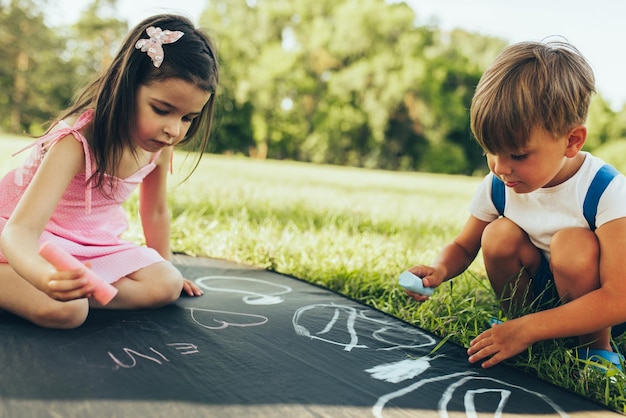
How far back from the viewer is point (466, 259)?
67.7 inches

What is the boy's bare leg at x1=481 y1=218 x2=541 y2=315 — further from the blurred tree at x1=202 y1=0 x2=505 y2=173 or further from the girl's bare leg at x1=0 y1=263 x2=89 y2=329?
the blurred tree at x1=202 y1=0 x2=505 y2=173

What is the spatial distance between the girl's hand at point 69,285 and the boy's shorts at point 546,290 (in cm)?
116

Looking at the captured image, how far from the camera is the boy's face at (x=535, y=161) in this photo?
1364 millimetres

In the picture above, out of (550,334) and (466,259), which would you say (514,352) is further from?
(466,259)

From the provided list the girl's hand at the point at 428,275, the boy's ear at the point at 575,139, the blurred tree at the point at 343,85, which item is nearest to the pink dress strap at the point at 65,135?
the girl's hand at the point at 428,275

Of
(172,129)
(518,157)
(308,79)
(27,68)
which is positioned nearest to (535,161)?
(518,157)

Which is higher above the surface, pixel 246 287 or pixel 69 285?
pixel 69 285

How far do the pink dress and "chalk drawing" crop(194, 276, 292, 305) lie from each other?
25 centimetres

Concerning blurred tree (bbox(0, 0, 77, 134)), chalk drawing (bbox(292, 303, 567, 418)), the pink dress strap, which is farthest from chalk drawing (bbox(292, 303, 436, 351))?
blurred tree (bbox(0, 0, 77, 134))

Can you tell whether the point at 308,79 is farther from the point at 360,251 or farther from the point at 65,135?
the point at 65,135

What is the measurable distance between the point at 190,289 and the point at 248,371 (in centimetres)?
63

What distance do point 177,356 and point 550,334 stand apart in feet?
2.83

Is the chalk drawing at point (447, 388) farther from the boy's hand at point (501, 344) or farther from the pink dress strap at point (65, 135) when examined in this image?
the pink dress strap at point (65, 135)

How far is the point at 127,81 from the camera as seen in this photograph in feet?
5.10
